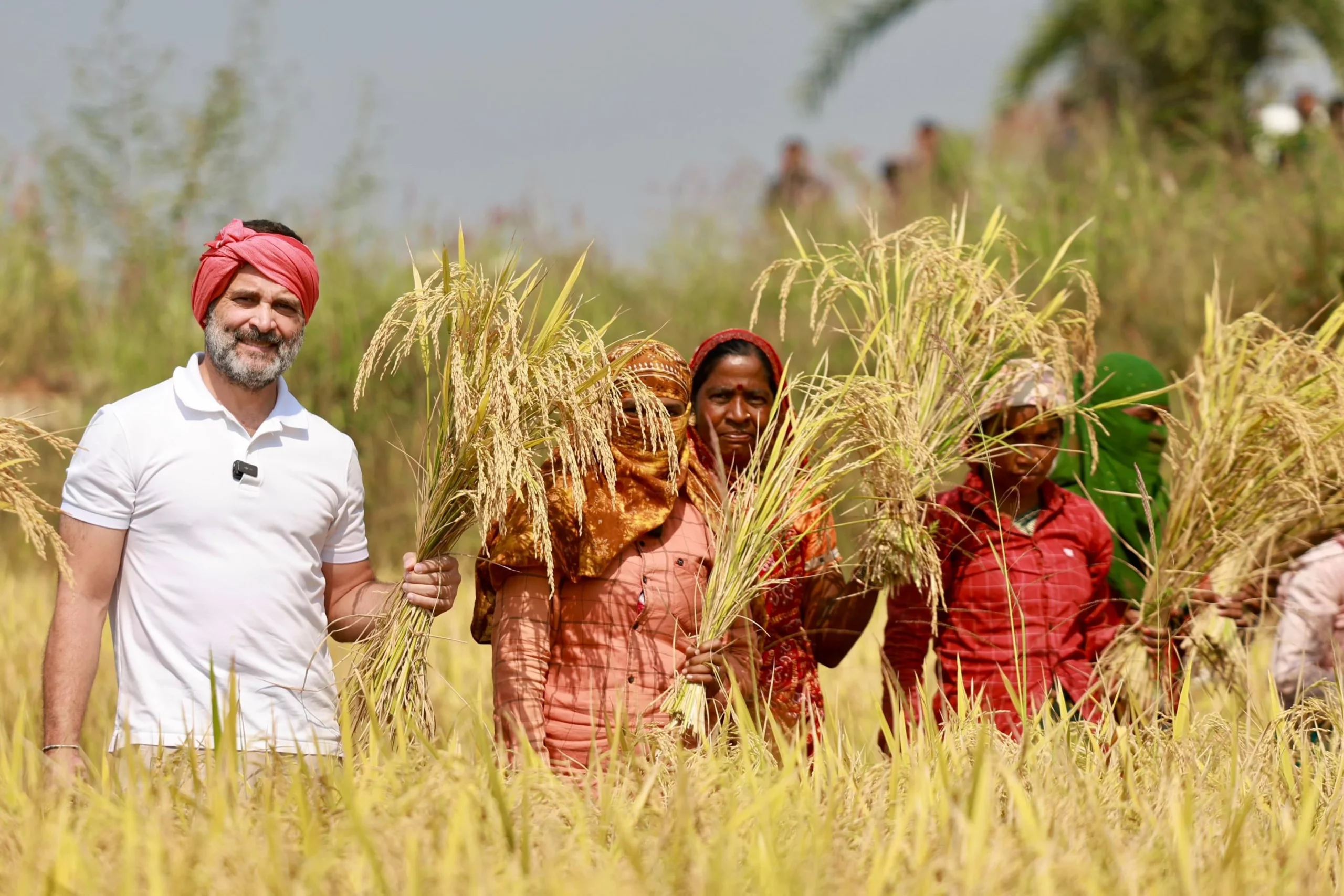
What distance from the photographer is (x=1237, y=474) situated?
364cm

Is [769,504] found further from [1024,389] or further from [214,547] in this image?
[214,547]

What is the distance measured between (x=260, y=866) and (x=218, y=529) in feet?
2.63

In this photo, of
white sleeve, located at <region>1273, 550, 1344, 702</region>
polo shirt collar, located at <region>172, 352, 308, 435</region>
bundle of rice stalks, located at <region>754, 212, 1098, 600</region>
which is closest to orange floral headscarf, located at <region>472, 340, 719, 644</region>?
bundle of rice stalks, located at <region>754, 212, 1098, 600</region>

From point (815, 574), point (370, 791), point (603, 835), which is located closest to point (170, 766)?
point (370, 791)

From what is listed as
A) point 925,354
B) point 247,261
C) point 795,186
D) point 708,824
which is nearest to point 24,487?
point 247,261

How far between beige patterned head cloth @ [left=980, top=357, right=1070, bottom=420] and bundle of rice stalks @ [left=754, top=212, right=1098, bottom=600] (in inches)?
1.1

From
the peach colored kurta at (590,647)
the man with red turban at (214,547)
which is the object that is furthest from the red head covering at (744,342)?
the man with red turban at (214,547)

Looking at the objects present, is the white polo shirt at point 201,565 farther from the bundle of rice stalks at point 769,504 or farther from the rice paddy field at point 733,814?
the bundle of rice stalks at point 769,504

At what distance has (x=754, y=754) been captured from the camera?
3.02 metres

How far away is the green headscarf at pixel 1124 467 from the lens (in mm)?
3879

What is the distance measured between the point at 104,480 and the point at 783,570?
1.49 metres

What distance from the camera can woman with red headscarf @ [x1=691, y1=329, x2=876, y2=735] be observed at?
331 centimetres

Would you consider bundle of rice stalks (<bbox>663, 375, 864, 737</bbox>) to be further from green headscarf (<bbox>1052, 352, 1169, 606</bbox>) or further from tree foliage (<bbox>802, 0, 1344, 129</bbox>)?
tree foliage (<bbox>802, 0, 1344, 129</bbox>)

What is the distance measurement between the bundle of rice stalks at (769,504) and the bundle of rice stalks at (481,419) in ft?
0.91
